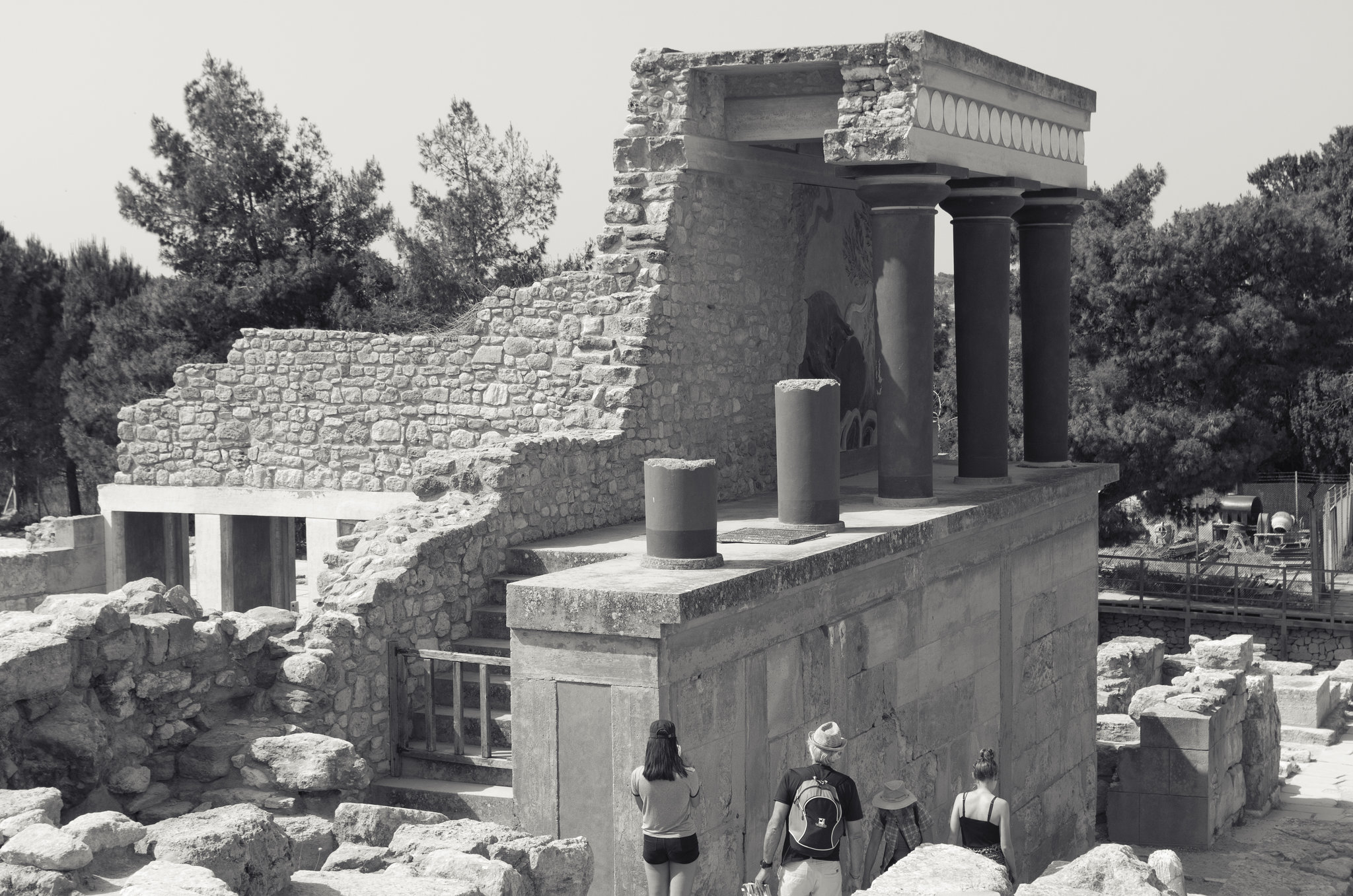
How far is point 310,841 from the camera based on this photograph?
6.46 m

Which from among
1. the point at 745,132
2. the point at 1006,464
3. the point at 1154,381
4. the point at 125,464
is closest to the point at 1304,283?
the point at 1154,381

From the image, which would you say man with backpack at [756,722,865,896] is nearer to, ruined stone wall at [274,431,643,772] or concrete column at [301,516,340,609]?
ruined stone wall at [274,431,643,772]

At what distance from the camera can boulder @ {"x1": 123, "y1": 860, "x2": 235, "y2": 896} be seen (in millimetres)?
4902

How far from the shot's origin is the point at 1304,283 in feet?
108

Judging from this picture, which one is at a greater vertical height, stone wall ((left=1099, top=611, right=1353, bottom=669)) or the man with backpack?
the man with backpack

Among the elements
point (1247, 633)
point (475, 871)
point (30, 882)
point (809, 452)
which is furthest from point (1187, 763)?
point (1247, 633)

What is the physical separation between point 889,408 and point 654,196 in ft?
7.70

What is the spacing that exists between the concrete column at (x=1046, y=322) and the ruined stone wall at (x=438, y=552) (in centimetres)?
496

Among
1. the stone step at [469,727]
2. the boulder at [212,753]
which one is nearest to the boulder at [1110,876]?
the stone step at [469,727]

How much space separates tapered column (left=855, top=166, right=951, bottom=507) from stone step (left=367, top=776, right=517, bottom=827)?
13.9 feet

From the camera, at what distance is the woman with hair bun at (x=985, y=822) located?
24.3 feet

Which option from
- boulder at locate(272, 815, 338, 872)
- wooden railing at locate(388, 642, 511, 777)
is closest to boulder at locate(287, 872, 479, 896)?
boulder at locate(272, 815, 338, 872)

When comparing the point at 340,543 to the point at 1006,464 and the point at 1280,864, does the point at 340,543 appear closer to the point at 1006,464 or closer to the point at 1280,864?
the point at 1006,464

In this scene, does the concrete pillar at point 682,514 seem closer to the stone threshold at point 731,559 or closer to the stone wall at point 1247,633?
the stone threshold at point 731,559
